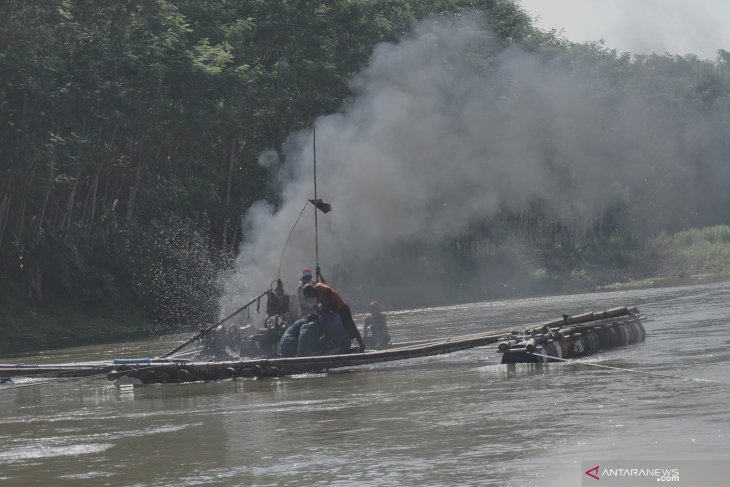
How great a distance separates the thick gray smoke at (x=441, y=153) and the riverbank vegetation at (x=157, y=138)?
5.92ft

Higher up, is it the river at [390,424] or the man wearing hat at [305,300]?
the man wearing hat at [305,300]

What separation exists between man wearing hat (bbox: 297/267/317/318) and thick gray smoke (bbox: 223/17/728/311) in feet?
20.3

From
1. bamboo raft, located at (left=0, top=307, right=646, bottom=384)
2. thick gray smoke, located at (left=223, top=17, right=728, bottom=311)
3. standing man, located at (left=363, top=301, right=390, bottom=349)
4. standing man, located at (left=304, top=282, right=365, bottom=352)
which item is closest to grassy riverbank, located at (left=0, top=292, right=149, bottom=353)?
thick gray smoke, located at (left=223, top=17, right=728, bottom=311)

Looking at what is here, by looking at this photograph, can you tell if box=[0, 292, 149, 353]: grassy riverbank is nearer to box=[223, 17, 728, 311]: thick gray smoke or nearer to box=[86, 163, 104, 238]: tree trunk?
box=[86, 163, 104, 238]: tree trunk

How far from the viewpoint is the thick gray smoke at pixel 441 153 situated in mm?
30188

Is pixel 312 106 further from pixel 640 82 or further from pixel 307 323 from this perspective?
pixel 640 82

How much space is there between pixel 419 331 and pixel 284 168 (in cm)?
903

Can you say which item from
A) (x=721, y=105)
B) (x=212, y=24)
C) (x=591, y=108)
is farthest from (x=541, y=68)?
(x=721, y=105)

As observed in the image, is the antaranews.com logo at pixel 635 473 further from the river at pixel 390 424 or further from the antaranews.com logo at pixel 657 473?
the river at pixel 390 424

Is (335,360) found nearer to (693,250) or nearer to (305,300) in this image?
(305,300)

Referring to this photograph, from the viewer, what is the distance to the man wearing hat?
1916 cm

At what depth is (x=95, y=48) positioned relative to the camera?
34000 millimetres

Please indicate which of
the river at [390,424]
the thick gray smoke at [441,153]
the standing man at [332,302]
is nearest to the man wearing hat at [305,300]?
the standing man at [332,302]

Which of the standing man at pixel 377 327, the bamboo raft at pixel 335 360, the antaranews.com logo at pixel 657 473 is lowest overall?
the antaranews.com logo at pixel 657 473
